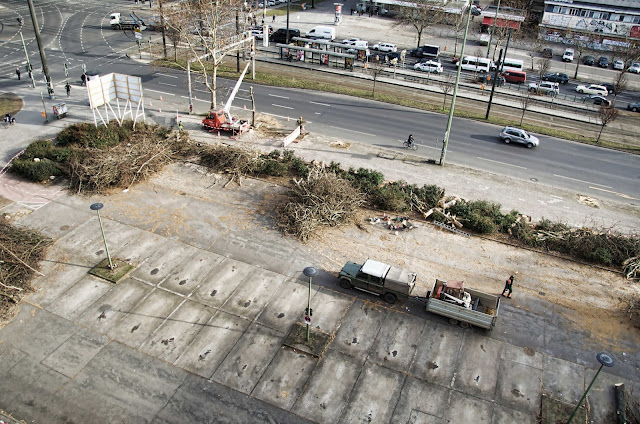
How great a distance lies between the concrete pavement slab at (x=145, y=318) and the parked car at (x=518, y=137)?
100 ft

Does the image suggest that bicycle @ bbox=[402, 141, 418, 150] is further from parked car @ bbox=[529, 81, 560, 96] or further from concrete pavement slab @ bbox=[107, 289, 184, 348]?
parked car @ bbox=[529, 81, 560, 96]

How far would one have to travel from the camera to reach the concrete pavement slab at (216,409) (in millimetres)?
17562

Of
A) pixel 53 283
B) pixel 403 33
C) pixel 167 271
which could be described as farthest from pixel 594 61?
pixel 53 283

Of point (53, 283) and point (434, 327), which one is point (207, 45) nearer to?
point (53, 283)

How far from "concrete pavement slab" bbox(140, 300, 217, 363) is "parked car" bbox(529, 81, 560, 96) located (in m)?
48.0

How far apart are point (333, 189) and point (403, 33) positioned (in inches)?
2199

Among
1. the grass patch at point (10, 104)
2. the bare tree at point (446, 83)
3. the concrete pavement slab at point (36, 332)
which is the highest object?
the bare tree at point (446, 83)

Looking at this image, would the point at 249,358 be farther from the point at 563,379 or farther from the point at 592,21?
the point at 592,21

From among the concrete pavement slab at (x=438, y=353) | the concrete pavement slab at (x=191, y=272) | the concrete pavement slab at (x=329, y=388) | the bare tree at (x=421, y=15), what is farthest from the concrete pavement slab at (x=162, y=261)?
the bare tree at (x=421, y=15)

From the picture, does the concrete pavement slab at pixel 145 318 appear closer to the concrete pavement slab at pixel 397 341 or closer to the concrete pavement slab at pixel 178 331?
the concrete pavement slab at pixel 178 331

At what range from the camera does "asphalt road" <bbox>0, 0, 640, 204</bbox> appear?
36.8 metres

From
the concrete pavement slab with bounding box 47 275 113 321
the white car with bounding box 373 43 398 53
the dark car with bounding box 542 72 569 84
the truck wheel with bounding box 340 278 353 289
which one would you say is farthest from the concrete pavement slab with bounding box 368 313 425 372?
the white car with bounding box 373 43 398 53

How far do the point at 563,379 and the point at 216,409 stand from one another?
548 inches

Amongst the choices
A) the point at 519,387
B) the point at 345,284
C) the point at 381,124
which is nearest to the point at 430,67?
the point at 381,124
